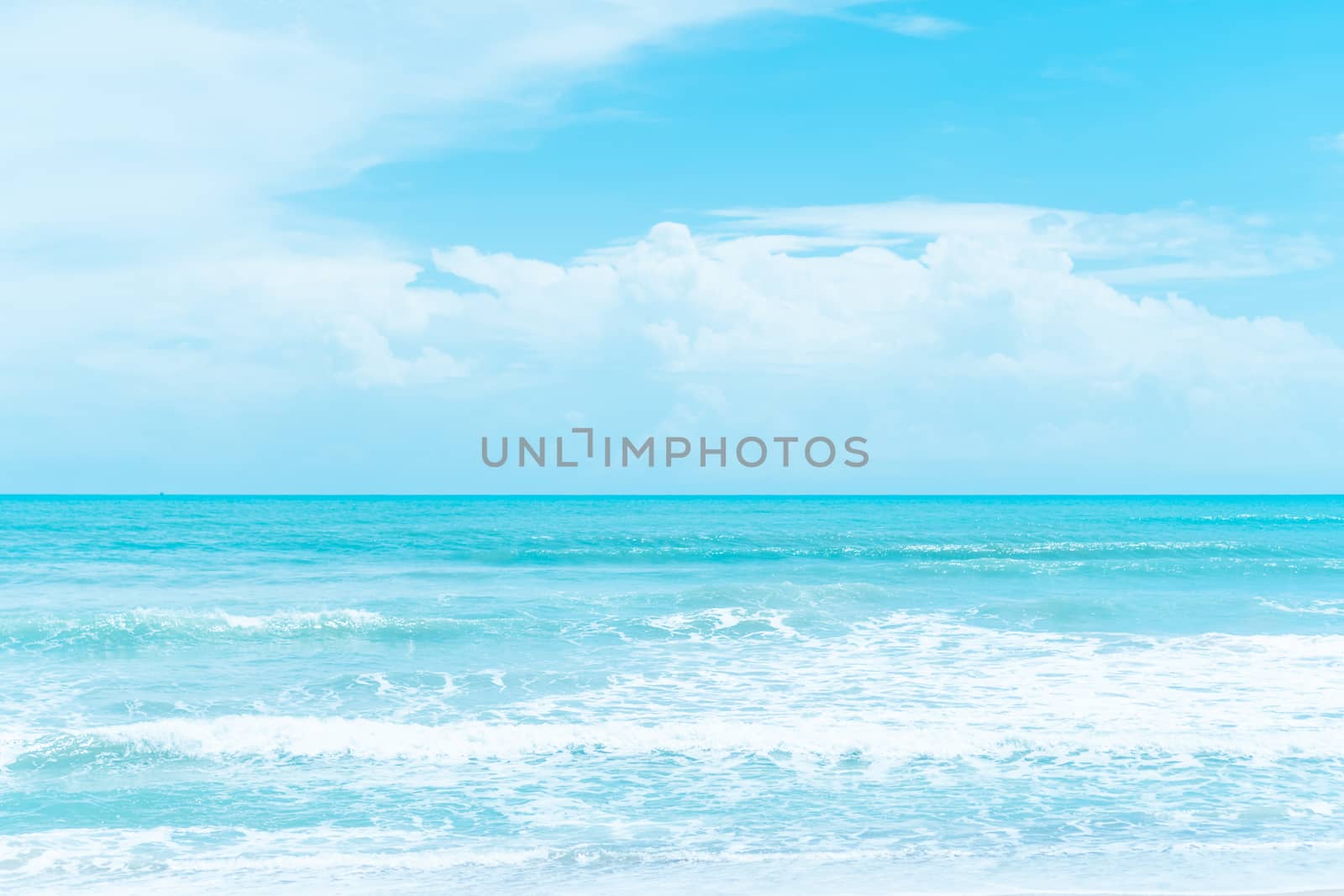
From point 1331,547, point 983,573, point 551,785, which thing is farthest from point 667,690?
point 1331,547

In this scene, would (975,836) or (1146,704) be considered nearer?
(975,836)

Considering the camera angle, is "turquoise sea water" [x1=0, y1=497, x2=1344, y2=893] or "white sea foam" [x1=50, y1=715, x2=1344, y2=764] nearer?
"turquoise sea water" [x1=0, y1=497, x2=1344, y2=893]

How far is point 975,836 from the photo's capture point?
28.6 ft

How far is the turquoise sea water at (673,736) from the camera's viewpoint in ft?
27.2

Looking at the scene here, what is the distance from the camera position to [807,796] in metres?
9.85

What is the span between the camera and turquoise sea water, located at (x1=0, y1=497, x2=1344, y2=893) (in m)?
8.30

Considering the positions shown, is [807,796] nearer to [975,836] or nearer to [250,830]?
[975,836]

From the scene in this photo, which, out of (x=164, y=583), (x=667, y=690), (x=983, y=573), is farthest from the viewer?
(x=983, y=573)

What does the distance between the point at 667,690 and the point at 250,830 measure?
6.42 metres

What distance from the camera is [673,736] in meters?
11.8

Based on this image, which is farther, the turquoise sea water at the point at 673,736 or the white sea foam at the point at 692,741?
the white sea foam at the point at 692,741

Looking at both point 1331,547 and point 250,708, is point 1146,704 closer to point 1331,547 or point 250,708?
point 250,708

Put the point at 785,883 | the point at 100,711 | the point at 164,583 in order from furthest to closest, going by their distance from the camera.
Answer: the point at 164,583 → the point at 100,711 → the point at 785,883

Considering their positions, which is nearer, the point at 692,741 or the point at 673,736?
the point at 692,741
